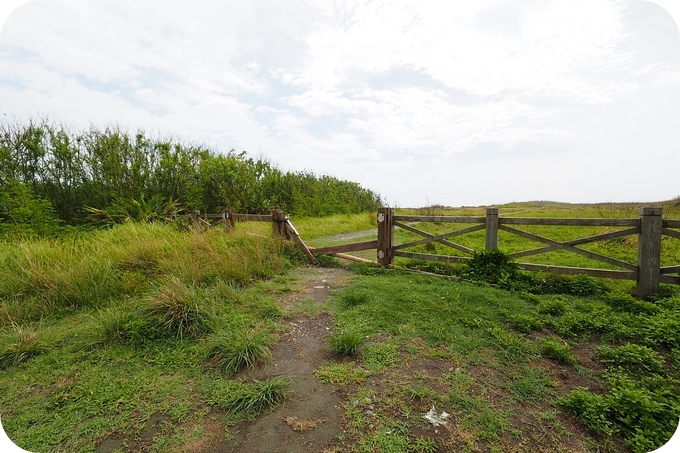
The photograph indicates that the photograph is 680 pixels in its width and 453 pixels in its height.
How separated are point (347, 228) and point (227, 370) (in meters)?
12.3

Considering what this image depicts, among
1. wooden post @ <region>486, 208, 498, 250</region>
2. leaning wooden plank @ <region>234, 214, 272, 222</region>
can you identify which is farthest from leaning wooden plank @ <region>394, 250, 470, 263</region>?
leaning wooden plank @ <region>234, 214, 272, 222</region>

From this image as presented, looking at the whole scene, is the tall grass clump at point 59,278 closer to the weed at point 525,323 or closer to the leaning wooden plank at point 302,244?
the leaning wooden plank at point 302,244

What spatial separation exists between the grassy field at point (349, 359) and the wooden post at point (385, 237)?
1.64 metres

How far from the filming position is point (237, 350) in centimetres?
294

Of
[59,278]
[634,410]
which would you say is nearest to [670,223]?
[634,410]

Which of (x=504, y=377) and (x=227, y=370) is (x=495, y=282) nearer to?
(x=504, y=377)

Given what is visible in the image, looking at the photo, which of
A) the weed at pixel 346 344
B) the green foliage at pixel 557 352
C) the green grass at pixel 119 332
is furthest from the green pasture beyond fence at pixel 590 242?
the weed at pixel 346 344

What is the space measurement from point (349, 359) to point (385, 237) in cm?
415

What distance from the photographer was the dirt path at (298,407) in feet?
6.66

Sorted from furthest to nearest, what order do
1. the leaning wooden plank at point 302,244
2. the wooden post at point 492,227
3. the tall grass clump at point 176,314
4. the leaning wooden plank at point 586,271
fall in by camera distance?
1. the leaning wooden plank at point 302,244
2. the wooden post at point 492,227
3. the leaning wooden plank at point 586,271
4. the tall grass clump at point 176,314

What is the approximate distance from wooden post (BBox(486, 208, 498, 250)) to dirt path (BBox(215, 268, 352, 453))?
12.7ft

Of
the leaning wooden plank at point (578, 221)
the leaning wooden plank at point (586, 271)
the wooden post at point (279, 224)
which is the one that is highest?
the leaning wooden plank at point (578, 221)

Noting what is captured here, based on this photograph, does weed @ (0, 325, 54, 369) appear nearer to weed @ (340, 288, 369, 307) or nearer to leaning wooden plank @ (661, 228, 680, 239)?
weed @ (340, 288, 369, 307)

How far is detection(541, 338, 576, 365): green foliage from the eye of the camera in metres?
2.99
